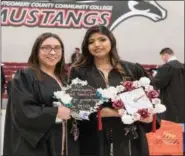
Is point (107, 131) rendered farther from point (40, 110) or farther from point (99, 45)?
point (99, 45)

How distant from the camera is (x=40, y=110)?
2.62m

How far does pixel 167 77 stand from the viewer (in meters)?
6.54

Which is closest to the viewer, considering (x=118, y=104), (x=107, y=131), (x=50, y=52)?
(x=118, y=104)

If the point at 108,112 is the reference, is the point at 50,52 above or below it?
above

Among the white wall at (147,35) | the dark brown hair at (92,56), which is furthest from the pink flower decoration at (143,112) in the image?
the white wall at (147,35)

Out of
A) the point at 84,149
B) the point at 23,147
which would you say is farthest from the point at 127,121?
the point at 23,147

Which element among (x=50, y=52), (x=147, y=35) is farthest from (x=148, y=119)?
(x=147, y=35)

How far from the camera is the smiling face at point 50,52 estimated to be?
2.84 m

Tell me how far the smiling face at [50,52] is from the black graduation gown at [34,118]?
0.29 ft

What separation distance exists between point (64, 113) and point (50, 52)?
46cm

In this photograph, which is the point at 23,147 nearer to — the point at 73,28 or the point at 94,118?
the point at 94,118

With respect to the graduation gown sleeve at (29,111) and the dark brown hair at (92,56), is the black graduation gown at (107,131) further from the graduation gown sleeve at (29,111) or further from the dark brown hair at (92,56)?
the graduation gown sleeve at (29,111)

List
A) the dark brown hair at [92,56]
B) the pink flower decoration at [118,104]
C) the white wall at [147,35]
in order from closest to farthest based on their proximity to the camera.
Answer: the pink flower decoration at [118,104]
the dark brown hair at [92,56]
the white wall at [147,35]

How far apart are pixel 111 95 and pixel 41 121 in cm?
44
